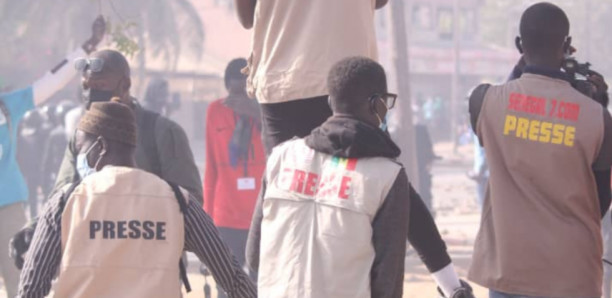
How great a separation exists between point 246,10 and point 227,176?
3.57m

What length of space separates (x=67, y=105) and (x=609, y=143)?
14575 millimetres

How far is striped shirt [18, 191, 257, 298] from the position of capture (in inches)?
144

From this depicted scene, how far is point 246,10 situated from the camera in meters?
3.97

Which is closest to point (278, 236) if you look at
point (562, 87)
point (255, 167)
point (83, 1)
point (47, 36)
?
point (562, 87)

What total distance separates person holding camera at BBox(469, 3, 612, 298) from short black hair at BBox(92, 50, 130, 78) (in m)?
2.01

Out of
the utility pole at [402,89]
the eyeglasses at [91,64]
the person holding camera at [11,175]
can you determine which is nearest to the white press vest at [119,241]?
the eyeglasses at [91,64]

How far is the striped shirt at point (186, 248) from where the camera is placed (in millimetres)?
3650

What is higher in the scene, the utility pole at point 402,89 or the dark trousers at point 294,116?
the dark trousers at point 294,116

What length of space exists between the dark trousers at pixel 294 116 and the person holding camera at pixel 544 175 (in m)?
0.64

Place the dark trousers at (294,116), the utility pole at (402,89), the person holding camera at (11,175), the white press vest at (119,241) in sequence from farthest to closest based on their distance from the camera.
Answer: the utility pole at (402,89) < the person holding camera at (11,175) < the dark trousers at (294,116) < the white press vest at (119,241)

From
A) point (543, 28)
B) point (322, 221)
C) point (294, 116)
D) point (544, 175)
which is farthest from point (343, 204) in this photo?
point (543, 28)

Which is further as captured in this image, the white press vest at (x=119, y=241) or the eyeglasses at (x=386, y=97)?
the white press vest at (x=119, y=241)

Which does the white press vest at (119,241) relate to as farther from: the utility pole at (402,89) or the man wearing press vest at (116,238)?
the utility pole at (402,89)

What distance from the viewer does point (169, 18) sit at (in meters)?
36.4
